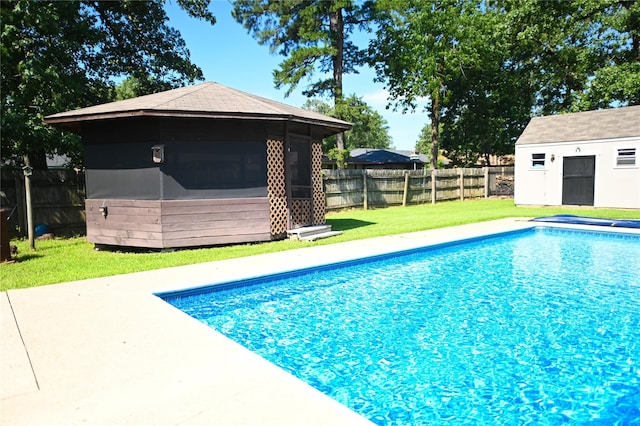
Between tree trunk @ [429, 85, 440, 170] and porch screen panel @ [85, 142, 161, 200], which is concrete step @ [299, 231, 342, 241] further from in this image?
tree trunk @ [429, 85, 440, 170]

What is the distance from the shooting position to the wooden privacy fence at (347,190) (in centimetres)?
1079

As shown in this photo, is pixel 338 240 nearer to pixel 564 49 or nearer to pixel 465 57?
pixel 465 57

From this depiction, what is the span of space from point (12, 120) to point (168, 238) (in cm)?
466

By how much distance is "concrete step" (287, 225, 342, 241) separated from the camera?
10172 mm

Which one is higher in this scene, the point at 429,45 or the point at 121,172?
the point at 429,45

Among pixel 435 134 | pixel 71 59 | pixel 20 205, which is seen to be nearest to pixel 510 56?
pixel 435 134

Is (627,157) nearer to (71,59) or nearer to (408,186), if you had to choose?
(408,186)

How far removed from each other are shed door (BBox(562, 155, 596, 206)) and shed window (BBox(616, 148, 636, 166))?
2.79 ft

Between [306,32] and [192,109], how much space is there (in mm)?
13740

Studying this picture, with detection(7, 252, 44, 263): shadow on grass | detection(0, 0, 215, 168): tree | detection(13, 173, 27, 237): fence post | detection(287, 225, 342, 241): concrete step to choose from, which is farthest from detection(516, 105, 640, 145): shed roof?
detection(13, 173, 27, 237): fence post

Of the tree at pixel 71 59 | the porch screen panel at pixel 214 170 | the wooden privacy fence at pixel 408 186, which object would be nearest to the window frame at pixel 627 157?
the wooden privacy fence at pixel 408 186

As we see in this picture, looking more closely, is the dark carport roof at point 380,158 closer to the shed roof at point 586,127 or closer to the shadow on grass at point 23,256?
the shed roof at point 586,127

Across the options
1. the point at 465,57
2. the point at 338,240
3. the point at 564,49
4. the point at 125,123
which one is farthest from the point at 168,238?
the point at 564,49

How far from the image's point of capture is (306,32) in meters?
20.4
